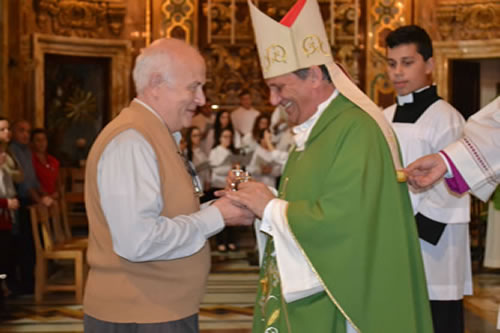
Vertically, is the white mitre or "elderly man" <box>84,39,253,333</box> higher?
the white mitre

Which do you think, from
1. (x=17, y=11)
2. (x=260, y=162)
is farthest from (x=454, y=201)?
(x=17, y=11)

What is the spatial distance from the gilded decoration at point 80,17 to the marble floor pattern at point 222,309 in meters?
5.11

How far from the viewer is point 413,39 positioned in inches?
148

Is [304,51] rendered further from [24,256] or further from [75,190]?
[75,190]

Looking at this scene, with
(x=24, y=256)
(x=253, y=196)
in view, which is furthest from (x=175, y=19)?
(x=253, y=196)

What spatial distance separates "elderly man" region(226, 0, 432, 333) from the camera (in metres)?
2.42

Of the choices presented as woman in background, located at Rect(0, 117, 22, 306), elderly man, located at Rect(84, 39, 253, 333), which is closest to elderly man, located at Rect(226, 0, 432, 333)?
elderly man, located at Rect(84, 39, 253, 333)

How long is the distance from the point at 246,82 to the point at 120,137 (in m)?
9.25

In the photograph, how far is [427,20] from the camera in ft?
37.6

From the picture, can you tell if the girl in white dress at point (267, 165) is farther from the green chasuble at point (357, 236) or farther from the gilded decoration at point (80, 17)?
the green chasuble at point (357, 236)

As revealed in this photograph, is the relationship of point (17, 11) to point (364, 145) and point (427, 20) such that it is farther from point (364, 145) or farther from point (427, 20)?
point (364, 145)

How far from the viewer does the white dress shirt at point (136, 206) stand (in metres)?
2.45

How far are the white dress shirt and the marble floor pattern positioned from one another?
339 cm

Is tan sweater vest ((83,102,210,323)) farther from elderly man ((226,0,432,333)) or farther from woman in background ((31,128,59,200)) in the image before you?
woman in background ((31,128,59,200))
